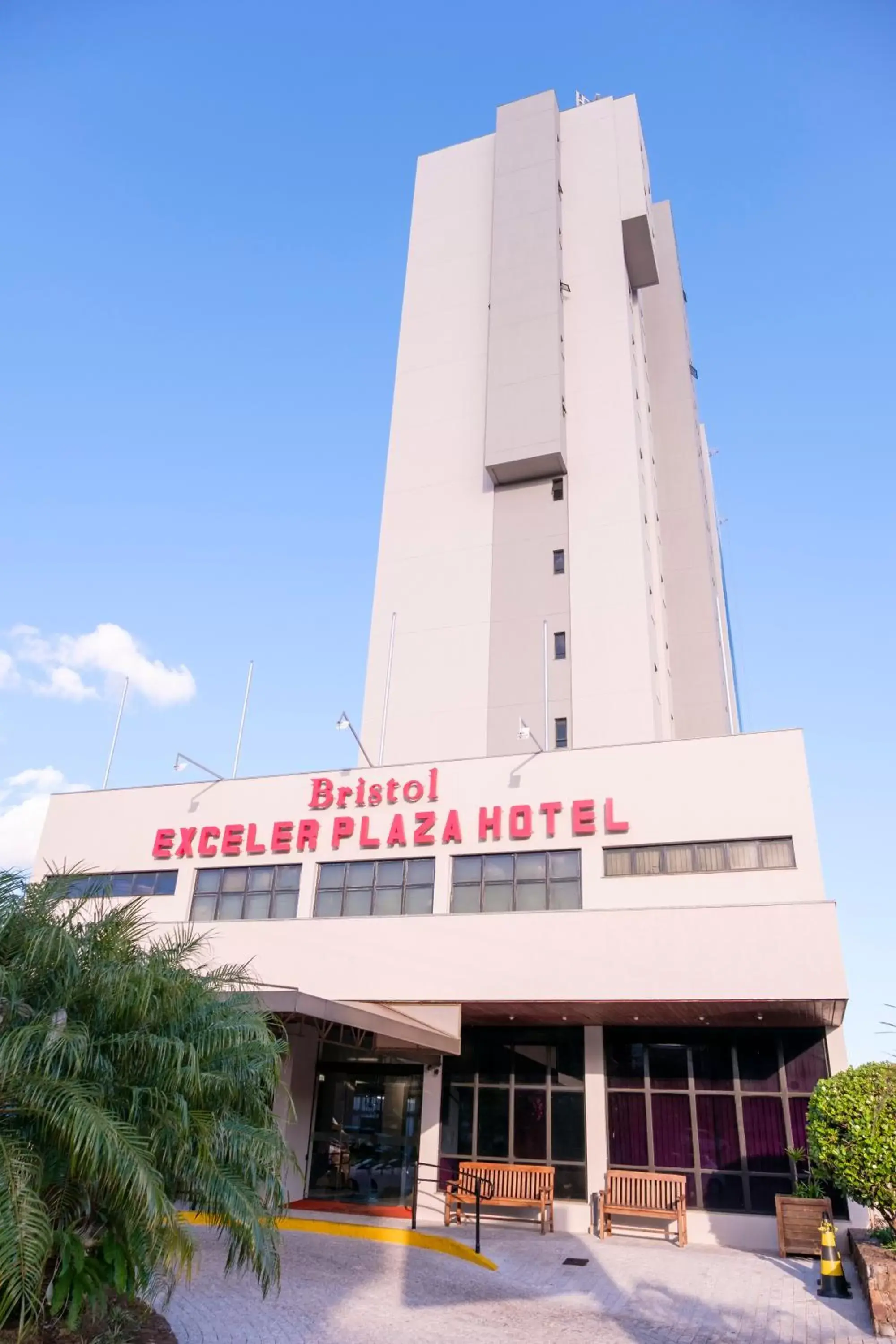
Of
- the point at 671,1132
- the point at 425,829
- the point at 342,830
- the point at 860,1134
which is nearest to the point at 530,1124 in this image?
the point at 671,1132

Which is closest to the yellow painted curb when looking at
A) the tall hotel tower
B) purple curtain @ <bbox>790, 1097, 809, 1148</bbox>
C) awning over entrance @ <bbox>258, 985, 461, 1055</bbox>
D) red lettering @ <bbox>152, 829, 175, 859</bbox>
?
awning over entrance @ <bbox>258, 985, 461, 1055</bbox>

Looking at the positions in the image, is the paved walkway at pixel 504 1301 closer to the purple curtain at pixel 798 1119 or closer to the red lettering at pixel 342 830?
the purple curtain at pixel 798 1119

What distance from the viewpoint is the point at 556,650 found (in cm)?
3005

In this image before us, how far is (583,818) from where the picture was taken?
19.9 meters

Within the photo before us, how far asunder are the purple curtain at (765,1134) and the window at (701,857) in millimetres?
4430

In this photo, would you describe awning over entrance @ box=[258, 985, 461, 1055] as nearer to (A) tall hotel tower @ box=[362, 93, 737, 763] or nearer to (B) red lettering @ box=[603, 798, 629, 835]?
(B) red lettering @ box=[603, 798, 629, 835]

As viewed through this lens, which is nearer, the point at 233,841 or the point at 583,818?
the point at 583,818

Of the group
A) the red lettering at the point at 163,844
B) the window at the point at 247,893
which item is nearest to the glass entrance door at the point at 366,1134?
the window at the point at 247,893

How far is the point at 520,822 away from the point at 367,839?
145 inches

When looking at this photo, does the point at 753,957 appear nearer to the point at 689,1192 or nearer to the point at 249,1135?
the point at 689,1192

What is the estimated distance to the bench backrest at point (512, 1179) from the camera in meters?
17.7

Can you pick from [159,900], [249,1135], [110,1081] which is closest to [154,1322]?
[249,1135]

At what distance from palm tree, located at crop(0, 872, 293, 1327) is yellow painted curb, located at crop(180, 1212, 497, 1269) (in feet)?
18.2

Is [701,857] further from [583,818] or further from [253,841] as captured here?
[253,841]
